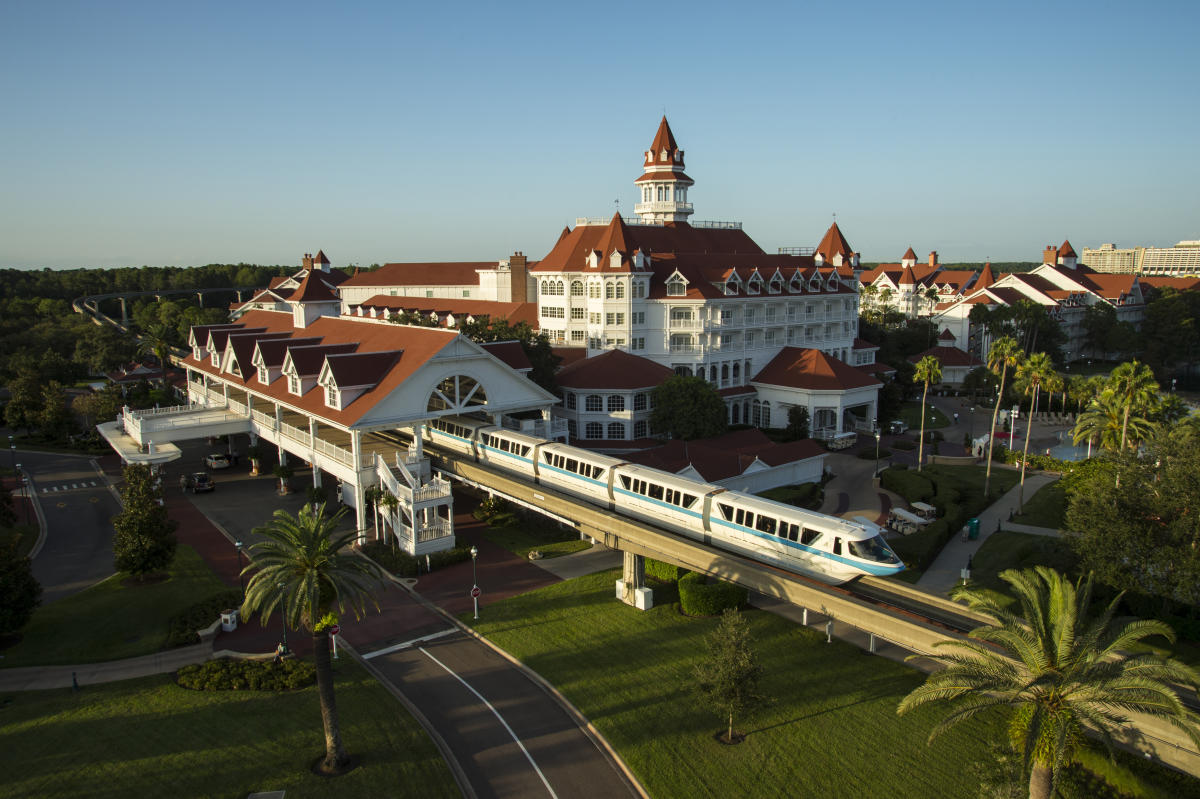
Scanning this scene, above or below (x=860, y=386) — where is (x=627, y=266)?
above

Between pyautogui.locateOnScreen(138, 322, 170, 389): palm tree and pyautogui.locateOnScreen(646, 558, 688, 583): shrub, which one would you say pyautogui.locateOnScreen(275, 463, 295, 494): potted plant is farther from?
pyautogui.locateOnScreen(138, 322, 170, 389): palm tree

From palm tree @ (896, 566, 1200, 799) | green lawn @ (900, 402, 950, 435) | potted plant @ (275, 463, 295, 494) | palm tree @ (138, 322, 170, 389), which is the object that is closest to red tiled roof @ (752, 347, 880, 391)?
green lawn @ (900, 402, 950, 435)

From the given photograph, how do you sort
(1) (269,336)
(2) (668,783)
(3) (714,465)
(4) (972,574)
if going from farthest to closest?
(1) (269,336) < (3) (714,465) < (4) (972,574) < (2) (668,783)

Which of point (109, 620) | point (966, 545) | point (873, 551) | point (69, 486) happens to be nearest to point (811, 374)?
point (966, 545)

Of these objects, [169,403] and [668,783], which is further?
[169,403]

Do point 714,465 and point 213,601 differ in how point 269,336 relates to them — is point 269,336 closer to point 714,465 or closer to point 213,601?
point 213,601

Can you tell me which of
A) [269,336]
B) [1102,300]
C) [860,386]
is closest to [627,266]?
[860,386]

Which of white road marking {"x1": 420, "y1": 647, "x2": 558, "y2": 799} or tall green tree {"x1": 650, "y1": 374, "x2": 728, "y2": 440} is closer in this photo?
white road marking {"x1": 420, "y1": 647, "x2": 558, "y2": 799}

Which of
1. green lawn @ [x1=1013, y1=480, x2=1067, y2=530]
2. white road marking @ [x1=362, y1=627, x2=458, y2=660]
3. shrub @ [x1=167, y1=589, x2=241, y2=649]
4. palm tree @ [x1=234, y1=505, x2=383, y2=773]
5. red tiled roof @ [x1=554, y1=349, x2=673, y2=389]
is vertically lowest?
green lawn @ [x1=1013, y1=480, x2=1067, y2=530]
